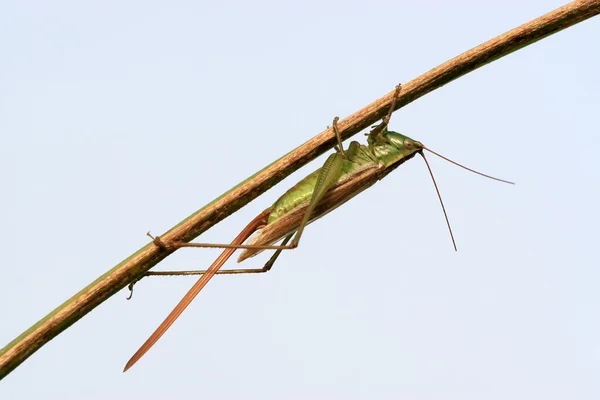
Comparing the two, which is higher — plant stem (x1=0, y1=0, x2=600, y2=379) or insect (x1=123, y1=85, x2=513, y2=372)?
plant stem (x1=0, y1=0, x2=600, y2=379)

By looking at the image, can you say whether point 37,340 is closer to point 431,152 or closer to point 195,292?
point 195,292

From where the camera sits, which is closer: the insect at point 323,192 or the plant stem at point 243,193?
the plant stem at point 243,193

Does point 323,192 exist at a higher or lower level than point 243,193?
lower

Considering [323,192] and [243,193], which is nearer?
[243,193]

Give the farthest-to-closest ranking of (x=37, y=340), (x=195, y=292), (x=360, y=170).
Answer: (x=360, y=170), (x=195, y=292), (x=37, y=340)

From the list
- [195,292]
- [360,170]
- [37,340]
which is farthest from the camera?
[360,170]

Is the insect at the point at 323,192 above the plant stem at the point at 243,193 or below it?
below

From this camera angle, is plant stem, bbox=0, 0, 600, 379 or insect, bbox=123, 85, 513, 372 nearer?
plant stem, bbox=0, 0, 600, 379

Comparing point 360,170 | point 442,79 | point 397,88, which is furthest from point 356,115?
point 360,170
